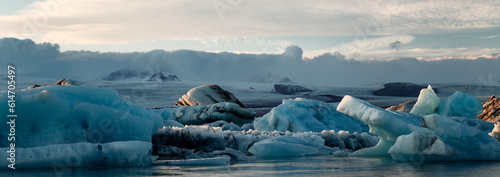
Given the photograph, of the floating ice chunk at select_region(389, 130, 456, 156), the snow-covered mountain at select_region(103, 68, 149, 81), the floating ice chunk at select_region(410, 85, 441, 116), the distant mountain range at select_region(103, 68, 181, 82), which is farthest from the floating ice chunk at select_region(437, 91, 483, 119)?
the snow-covered mountain at select_region(103, 68, 149, 81)

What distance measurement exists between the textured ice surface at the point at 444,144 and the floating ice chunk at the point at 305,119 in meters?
4.77

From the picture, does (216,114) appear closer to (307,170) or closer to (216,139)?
(216,139)

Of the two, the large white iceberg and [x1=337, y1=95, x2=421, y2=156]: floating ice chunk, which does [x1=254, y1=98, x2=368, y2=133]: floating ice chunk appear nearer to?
[x1=337, y1=95, x2=421, y2=156]: floating ice chunk

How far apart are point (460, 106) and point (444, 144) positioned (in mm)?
6681

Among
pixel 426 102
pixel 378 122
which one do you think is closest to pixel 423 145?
pixel 378 122

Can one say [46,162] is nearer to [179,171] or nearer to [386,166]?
[179,171]

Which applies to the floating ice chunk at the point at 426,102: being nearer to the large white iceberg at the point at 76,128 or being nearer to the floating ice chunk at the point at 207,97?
the large white iceberg at the point at 76,128

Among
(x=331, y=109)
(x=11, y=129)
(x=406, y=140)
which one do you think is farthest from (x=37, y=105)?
(x=331, y=109)

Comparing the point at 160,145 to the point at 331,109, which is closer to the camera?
the point at 160,145

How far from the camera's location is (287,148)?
691cm

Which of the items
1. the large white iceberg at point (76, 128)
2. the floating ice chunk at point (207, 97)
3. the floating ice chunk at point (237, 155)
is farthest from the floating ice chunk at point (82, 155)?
the floating ice chunk at point (207, 97)

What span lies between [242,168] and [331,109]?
6.95 metres

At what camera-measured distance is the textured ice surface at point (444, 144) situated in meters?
5.59

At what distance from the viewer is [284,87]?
51.8m
